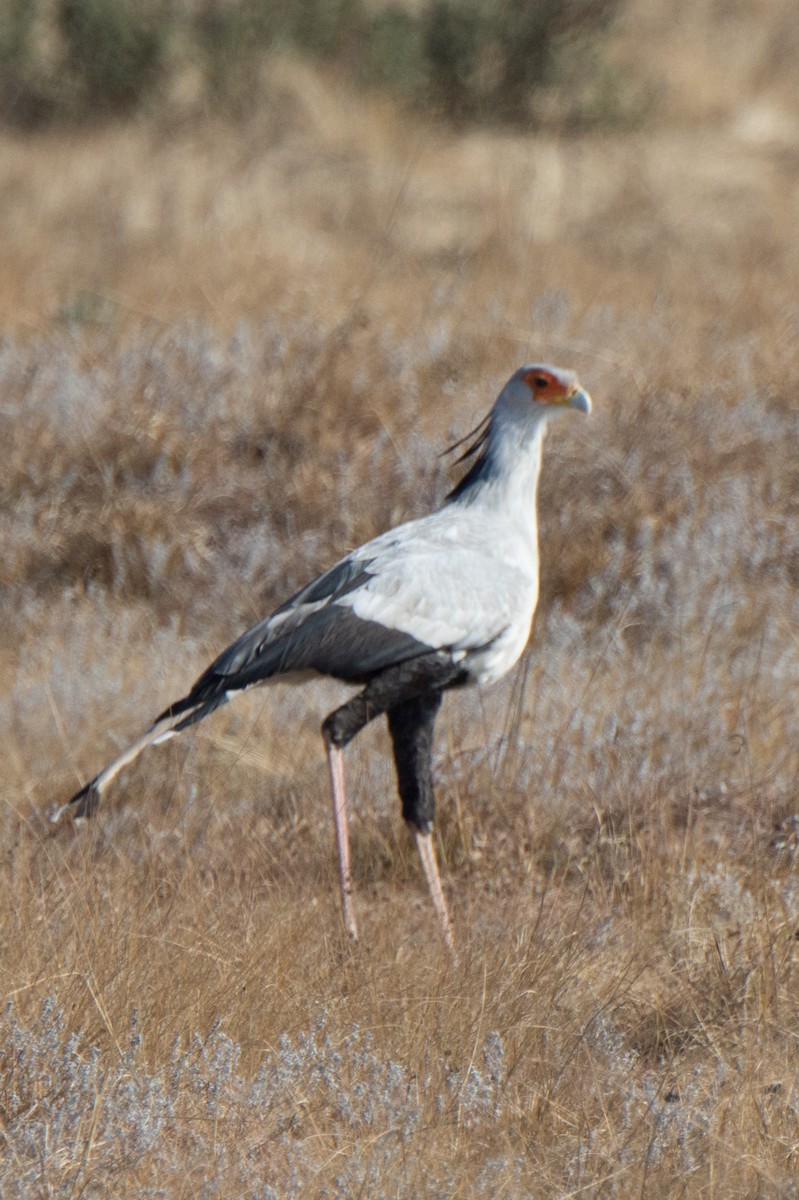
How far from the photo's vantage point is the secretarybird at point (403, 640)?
4074 millimetres

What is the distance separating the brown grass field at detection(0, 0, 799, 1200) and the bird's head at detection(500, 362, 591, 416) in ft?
2.96

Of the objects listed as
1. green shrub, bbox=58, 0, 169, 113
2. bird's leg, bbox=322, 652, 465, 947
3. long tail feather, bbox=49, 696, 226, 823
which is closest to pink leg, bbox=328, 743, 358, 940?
bird's leg, bbox=322, 652, 465, 947

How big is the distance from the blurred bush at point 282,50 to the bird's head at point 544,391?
331 inches

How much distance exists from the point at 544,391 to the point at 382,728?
4.35 ft

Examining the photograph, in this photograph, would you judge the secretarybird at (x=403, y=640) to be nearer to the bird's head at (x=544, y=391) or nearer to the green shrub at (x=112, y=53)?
the bird's head at (x=544, y=391)

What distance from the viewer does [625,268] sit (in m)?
10.5

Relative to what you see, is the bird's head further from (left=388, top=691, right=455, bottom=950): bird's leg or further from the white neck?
(left=388, top=691, right=455, bottom=950): bird's leg

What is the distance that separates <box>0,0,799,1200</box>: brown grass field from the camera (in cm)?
287

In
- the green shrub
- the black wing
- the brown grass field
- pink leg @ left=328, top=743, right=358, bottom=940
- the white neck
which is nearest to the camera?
the brown grass field

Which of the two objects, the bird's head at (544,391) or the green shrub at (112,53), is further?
the green shrub at (112,53)

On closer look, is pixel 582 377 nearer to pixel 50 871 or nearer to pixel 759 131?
pixel 50 871

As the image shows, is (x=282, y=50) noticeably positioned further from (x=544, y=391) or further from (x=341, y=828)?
(x=341, y=828)

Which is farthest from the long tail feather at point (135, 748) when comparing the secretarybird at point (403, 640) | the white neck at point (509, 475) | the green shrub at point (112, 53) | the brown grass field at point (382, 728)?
the green shrub at point (112, 53)

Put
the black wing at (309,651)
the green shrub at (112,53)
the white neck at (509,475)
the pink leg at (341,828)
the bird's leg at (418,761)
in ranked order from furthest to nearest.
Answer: the green shrub at (112,53), the white neck at (509,475), the bird's leg at (418,761), the black wing at (309,651), the pink leg at (341,828)
